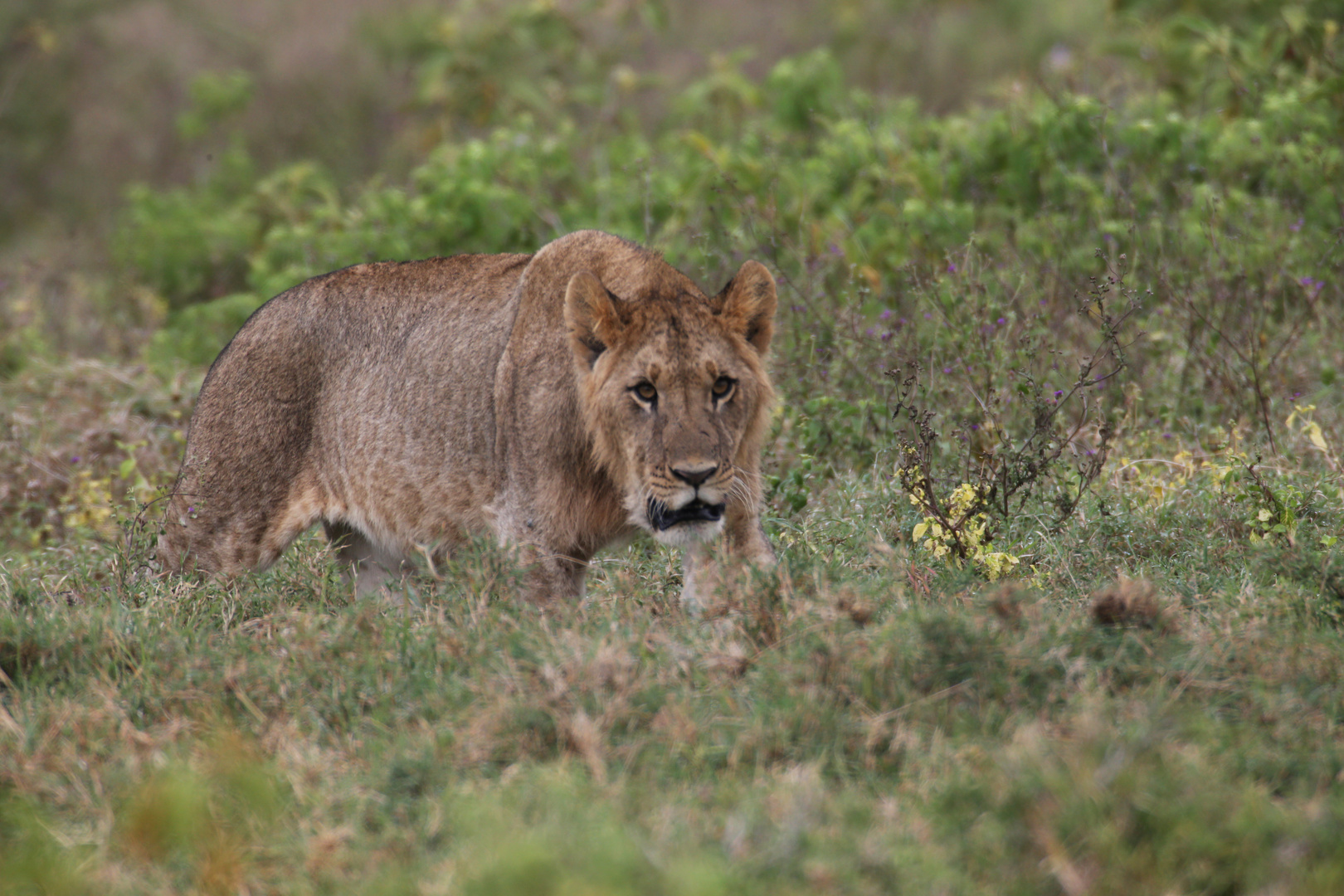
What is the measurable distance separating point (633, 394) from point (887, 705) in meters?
1.44

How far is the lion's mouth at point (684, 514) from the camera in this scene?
4445mm

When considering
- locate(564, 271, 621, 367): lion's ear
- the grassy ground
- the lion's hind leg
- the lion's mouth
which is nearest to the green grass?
the grassy ground

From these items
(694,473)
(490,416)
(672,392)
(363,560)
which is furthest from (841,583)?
(363,560)

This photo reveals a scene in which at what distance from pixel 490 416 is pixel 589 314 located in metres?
0.72

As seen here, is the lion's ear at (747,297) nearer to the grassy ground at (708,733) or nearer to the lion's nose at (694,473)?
the lion's nose at (694,473)

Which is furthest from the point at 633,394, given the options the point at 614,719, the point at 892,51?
the point at 892,51

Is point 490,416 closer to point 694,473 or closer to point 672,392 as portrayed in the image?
point 672,392

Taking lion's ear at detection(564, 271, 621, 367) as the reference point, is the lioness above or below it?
below

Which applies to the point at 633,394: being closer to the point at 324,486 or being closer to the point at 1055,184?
the point at 324,486

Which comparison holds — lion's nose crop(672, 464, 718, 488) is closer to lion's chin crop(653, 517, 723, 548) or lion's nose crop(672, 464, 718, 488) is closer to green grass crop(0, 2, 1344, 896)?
lion's chin crop(653, 517, 723, 548)

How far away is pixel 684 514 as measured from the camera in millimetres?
4477

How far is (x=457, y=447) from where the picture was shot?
17.1 feet

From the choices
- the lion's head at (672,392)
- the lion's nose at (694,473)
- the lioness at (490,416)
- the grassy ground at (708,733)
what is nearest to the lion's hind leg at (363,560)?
the lioness at (490,416)

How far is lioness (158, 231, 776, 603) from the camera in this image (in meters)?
4.57
